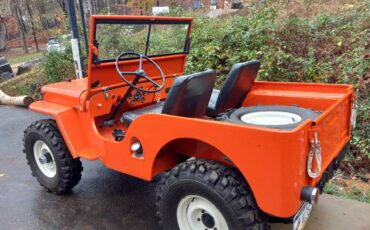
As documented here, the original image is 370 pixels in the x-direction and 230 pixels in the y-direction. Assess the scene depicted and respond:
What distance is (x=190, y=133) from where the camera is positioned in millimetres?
2277

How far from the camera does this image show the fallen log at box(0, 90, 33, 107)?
26.0 feet

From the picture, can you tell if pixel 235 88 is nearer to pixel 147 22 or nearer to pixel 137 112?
pixel 137 112

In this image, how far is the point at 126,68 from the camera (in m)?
3.42

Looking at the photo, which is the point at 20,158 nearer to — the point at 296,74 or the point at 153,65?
the point at 153,65

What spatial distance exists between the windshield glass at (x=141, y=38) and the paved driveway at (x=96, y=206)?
141cm

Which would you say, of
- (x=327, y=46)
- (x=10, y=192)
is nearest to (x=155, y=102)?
(x=10, y=192)

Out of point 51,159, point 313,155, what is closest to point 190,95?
point 313,155

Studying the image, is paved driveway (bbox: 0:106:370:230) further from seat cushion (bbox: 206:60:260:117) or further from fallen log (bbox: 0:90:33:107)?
fallen log (bbox: 0:90:33:107)

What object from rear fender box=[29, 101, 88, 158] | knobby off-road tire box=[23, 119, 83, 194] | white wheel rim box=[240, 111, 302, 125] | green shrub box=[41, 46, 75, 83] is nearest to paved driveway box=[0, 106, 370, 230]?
knobby off-road tire box=[23, 119, 83, 194]

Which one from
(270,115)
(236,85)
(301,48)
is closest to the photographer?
(270,115)

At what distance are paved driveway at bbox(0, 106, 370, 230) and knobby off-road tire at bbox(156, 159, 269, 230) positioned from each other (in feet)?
2.23

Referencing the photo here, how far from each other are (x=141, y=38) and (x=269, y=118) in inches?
63.7

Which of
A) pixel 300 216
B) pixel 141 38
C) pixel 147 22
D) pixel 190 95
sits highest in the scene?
pixel 147 22

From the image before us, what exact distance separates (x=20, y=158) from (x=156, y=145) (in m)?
3.17
